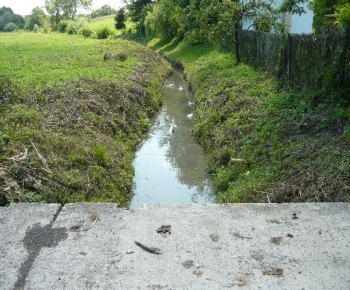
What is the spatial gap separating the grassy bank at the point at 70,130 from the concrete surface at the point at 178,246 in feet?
6.01

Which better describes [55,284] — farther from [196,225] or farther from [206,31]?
[206,31]

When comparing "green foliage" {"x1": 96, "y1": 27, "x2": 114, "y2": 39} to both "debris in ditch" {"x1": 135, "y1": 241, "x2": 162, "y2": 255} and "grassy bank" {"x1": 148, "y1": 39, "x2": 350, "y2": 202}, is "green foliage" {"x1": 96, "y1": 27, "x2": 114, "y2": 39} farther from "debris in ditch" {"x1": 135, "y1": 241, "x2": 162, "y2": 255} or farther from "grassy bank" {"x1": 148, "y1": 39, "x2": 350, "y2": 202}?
"debris in ditch" {"x1": 135, "y1": 241, "x2": 162, "y2": 255}

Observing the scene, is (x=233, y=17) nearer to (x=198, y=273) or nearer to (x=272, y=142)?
(x=272, y=142)

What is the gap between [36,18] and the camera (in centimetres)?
7200

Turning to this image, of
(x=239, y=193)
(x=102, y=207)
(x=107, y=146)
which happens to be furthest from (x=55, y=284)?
(x=107, y=146)

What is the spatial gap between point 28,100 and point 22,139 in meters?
3.16

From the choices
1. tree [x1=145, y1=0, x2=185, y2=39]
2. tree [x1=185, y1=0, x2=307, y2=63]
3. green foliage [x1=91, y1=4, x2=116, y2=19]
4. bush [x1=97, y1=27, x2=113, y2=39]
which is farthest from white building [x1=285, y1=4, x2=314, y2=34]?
green foliage [x1=91, y1=4, x2=116, y2=19]

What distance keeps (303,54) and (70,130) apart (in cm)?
657

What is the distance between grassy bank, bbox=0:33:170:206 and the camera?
19.7 ft

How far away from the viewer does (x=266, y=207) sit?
13.9 feet

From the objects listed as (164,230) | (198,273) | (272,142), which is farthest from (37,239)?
(272,142)

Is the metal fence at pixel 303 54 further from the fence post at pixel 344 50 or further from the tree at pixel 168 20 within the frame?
the tree at pixel 168 20

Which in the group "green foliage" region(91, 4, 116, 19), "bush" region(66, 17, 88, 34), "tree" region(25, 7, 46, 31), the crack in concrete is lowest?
the crack in concrete

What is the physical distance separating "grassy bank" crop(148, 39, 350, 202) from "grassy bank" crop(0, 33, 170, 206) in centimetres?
210
